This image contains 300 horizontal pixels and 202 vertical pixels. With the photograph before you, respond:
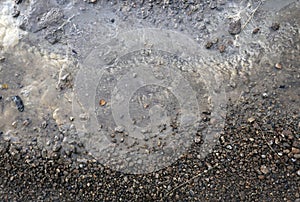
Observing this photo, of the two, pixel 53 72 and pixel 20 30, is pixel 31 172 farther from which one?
pixel 20 30

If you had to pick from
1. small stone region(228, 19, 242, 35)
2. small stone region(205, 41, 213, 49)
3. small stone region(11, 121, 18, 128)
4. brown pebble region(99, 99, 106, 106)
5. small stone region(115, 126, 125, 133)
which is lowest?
small stone region(115, 126, 125, 133)

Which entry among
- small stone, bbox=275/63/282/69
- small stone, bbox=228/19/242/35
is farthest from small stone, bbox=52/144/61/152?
small stone, bbox=275/63/282/69

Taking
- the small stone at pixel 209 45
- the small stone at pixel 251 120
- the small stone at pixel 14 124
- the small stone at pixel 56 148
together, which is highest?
the small stone at pixel 209 45

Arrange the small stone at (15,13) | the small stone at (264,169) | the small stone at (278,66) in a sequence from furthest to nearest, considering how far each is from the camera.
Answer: the small stone at (15,13)
the small stone at (278,66)
the small stone at (264,169)

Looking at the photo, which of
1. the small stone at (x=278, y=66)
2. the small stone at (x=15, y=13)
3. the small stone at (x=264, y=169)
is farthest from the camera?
the small stone at (x=15, y=13)

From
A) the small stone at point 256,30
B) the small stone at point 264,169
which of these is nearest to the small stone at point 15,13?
the small stone at point 256,30

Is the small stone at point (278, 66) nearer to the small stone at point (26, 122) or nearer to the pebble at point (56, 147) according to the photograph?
the pebble at point (56, 147)

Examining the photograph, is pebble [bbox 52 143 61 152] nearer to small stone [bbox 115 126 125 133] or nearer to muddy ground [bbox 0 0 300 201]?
muddy ground [bbox 0 0 300 201]

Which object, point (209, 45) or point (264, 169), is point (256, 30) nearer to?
point (209, 45)

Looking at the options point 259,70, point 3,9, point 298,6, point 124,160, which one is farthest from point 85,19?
point 298,6

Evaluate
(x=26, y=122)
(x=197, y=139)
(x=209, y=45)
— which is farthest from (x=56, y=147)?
(x=209, y=45)
